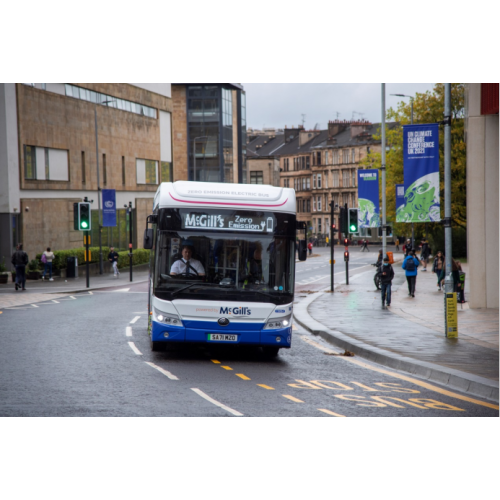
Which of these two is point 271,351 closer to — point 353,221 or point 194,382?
point 194,382

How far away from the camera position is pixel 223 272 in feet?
40.4

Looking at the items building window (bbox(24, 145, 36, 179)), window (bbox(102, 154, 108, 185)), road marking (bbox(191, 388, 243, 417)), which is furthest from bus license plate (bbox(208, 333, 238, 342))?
window (bbox(102, 154, 108, 185))

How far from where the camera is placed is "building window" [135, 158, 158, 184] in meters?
57.2

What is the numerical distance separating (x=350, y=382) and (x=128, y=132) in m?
47.0

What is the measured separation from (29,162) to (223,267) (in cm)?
3332

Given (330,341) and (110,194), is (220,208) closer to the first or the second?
(330,341)

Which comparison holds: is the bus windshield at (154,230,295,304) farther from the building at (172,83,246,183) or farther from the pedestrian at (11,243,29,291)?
the building at (172,83,246,183)

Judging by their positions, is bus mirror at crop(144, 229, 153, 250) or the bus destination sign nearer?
the bus destination sign

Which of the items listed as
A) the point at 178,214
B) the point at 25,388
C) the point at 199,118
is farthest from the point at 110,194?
the point at 199,118

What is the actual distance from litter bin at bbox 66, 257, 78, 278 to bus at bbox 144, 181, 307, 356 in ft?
89.7

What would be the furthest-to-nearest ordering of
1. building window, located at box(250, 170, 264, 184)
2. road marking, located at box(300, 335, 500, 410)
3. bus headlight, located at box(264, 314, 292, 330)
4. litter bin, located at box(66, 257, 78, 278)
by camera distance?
building window, located at box(250, 170, 264, 184)
litter bin, located at box(66, 257, 78, 278)
bus headlight, located at box(264, 314, 292, 330)
road marking, located at box(300, 335, 500, 410)

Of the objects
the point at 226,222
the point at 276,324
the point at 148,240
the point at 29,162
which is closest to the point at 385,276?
the point at 148,240

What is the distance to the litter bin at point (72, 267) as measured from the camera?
3878 centimetres

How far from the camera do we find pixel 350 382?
10695 mm
